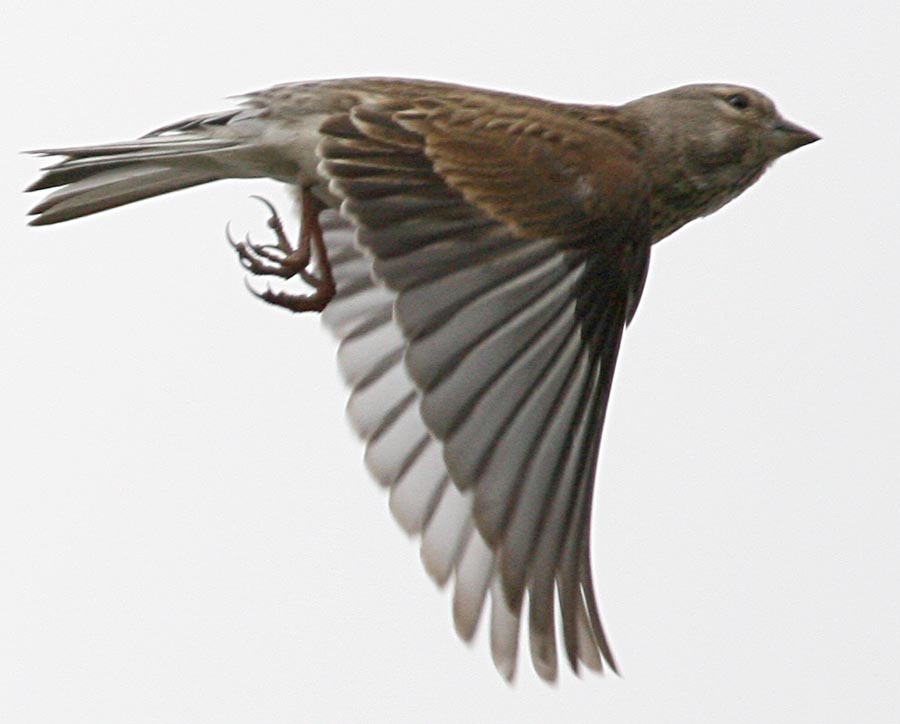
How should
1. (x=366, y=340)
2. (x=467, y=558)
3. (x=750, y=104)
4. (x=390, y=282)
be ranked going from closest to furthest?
(x=390, y=282) → (x=467, y=558) → (x=366, y=340) → (x=750, y=104)

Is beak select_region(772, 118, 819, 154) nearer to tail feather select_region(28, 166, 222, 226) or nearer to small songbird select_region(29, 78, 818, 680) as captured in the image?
small songbird select_region(29, 78, 818, 680)

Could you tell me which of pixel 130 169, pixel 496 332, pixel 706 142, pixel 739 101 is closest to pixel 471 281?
pixel 496 332

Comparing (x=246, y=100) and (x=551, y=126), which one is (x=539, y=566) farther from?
(x=246, y=100)

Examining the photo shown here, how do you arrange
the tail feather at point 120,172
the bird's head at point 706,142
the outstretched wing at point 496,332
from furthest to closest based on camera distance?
the bird's head at point 706,142, the tail feather at point 120,172, the outstretched wing at point 496,332

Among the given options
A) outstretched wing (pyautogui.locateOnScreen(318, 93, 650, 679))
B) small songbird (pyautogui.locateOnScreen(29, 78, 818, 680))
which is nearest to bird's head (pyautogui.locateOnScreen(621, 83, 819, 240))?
small songbird (pyautogui.locateOnScreen(29, 78, 818, 680))

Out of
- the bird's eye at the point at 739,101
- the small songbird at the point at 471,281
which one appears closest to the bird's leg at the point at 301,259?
the small songbird at the point at 471,281

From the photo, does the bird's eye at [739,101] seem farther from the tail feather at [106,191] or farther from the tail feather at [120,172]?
the tail feather at [106,191]

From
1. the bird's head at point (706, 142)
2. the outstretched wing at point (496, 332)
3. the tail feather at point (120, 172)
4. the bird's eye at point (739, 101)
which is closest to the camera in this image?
the outstretched wing at point (496, 332)

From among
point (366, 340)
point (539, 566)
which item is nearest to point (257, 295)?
point (366, 340)
